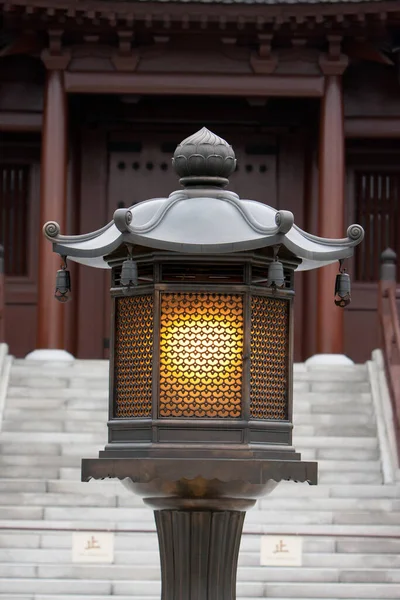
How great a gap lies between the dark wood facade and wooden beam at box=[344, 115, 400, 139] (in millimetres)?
11

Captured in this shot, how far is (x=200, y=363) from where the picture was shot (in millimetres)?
6156

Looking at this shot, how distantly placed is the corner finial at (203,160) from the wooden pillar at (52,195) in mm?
9263

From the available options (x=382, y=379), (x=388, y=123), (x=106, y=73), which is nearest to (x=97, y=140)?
(x=106, y=73)

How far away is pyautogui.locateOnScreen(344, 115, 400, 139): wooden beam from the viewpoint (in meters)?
16.9

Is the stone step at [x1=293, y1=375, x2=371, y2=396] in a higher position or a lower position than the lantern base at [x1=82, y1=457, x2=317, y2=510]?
higher

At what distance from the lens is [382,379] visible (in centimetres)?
1427

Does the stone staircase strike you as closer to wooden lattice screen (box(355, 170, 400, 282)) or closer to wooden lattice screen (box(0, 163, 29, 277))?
wooden lattice screen (box(0, 163, 29, 277))

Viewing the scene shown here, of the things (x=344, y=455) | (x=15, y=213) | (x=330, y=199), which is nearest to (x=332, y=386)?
(x=344, y=455)

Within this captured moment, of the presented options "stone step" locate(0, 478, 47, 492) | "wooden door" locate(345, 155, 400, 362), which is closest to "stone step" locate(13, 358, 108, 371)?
"stone step" locate(0, 478, 47, 492)

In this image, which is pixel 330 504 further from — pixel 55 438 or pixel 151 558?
pixel 55 438

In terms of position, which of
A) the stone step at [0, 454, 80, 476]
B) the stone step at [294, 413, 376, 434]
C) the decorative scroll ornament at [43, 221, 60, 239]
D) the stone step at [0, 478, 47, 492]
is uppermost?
the decorative scroll ornament at [43, 221, 60, 239]

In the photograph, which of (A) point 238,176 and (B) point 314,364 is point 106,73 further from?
(B) point 314,364

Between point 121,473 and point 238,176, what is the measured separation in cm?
1198

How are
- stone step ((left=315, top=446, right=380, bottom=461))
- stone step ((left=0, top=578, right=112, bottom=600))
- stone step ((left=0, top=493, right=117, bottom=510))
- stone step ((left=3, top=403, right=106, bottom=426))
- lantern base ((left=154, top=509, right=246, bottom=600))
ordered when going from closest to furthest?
lantern base ((left=154, top=509, right=246, bottom=600))
stone step ((left=0, top=578, right=112, bottom=600))
stone step ((left=0, top=493, right=117, bottom=510))
stone step ((left=315, top=446, right=380, bottom=461))
stone step ((left=3, top=403, right=106, bottom=426))
